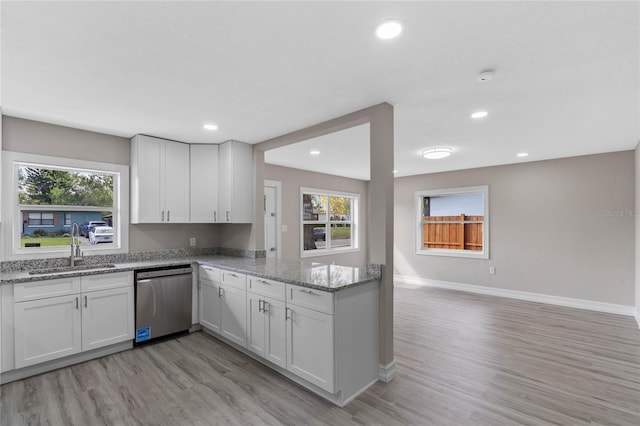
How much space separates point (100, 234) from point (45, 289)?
3.17 ft

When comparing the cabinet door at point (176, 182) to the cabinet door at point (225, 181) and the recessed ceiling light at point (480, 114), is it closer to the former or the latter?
the cabinet door at point (225, 181)

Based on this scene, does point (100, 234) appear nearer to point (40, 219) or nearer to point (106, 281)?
point (40, 219)

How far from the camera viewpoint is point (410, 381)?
2627 millimetres

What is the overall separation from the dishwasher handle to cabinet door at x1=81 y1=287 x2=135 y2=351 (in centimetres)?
16

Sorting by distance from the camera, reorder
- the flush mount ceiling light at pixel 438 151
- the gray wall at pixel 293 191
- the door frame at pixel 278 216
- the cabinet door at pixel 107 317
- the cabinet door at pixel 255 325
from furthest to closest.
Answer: the gray wall at pixel 293 191, the door frame at pixel 278 216, the flush mount ceiling light at pixel 438 151, the cabinet door at pixel 107 317, the cabinet door at pixel 255 325

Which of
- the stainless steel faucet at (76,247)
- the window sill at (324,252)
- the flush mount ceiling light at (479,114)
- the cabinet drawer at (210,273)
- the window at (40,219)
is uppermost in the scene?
the flush mount ceiling light at (479,114)

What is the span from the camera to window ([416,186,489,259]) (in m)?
5.95

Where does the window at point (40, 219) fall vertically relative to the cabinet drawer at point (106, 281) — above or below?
above

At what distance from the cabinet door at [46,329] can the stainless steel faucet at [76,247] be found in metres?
0.56

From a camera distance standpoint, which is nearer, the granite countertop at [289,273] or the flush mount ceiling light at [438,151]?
the granite countertop at [289,273]

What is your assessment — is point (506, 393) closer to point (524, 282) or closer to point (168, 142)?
point (524, 282)

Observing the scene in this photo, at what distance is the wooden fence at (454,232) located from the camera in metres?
6.08

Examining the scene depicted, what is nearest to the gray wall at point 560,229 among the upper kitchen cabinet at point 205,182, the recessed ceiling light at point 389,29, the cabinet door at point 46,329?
the upper kitchen cabinet at point 205,182

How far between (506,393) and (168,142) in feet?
14.6
